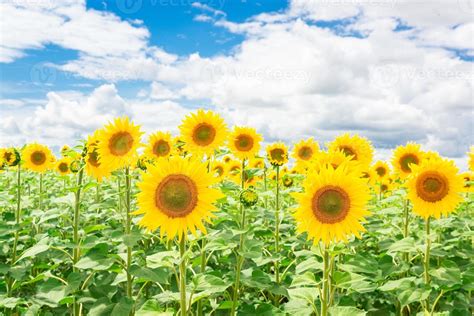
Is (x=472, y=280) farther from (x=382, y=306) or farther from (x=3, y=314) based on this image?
(x=3, y=314)

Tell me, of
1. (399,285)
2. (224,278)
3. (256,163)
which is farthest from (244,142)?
(399,285)

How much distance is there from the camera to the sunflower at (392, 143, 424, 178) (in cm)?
767

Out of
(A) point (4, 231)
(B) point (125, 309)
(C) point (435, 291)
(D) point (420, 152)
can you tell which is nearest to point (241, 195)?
(B) point (125, 309)

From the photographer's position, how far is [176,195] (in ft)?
13.6

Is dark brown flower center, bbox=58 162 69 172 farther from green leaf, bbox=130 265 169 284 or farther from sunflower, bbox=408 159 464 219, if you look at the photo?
sunflower, bbox=408 159 464 219

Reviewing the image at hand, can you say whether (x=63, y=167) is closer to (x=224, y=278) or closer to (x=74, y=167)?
(x=74, y=167)

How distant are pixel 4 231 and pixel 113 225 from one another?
2090mm

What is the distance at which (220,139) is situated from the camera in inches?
285

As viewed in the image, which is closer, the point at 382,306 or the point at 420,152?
the point at 382,306

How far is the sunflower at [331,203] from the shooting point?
4273 millimetres

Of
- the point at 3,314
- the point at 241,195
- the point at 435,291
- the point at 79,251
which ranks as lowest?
the point at 3,314

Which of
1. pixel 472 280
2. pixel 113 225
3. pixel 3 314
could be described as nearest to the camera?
pixel 472 280

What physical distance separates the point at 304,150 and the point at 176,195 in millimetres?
5858

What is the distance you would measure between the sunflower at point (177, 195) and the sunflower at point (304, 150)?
5.65 m
